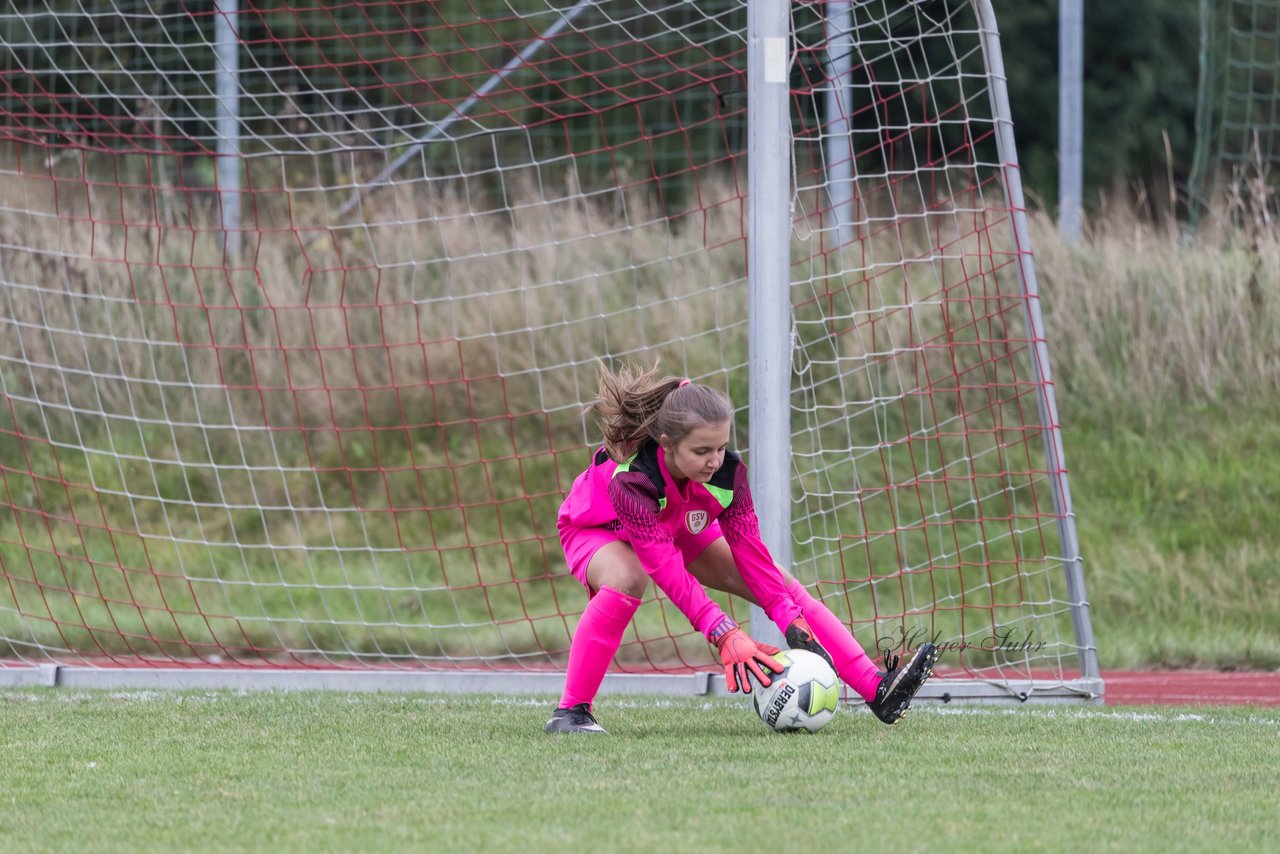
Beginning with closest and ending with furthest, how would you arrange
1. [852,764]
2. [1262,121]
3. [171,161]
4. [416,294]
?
1. [852,764]
2. [416,294]
3. [171,161]
4. [1262,121]

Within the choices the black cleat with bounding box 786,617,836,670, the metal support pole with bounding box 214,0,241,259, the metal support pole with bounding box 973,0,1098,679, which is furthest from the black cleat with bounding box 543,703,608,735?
the metal support pole with bounding box 214,0,241,259

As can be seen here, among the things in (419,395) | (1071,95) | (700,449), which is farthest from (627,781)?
(1071,95)

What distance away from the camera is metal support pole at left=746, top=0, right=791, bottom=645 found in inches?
194

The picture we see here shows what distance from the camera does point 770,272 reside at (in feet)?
16.3

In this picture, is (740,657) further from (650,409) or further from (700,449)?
(650,409)

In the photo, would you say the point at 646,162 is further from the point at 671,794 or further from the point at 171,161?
the point at 671,794

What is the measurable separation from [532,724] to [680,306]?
523 centimetres

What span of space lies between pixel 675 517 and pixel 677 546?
19 centimetres

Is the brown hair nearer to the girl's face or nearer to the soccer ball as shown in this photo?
the girl's face

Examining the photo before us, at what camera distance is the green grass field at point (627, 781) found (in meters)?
3.07

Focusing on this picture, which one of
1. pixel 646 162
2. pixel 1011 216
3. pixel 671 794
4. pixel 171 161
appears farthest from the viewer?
pixel 646 162

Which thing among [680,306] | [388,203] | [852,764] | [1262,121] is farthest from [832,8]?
[1262,121]

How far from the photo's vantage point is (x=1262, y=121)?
17938mm

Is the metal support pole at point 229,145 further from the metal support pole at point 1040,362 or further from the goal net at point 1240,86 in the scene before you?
the goal net at point 1240,86
